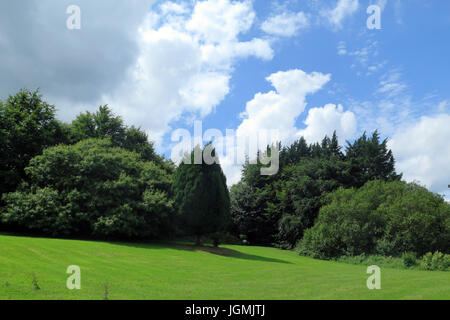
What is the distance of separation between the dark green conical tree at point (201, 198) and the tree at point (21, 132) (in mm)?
16155

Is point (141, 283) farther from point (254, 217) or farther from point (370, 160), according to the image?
point (370, 160)

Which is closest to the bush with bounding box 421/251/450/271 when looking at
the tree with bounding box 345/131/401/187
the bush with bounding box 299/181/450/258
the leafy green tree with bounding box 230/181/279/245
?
the bush with bounding box 299/181/450/258

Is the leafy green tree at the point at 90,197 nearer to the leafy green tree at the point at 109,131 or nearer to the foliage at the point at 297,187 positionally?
the leafy green tree at the point at 109,131

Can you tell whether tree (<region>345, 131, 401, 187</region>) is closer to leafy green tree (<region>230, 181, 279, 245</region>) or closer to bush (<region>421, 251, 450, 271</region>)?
leafy green tree (<region>230, 181, 279, 245</region>)

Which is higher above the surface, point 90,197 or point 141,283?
point 90,197

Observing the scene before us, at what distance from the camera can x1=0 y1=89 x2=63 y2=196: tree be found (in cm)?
3206

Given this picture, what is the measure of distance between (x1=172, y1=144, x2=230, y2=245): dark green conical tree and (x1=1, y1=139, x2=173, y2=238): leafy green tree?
65.8 inches

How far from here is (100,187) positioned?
29.0m

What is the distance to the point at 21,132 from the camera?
108ft

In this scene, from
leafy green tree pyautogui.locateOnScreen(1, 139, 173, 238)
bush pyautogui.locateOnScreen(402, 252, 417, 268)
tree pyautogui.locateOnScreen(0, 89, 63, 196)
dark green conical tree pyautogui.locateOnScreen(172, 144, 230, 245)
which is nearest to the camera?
bush pyautogui.locateOnScreen(402, 252, 417, 268)

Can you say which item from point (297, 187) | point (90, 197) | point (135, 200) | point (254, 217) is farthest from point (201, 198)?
point (254, 217)

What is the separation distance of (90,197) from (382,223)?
89.2ft
